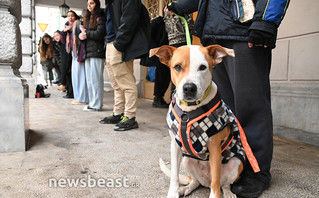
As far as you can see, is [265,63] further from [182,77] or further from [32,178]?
[32,178]

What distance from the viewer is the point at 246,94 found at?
1.88 meters

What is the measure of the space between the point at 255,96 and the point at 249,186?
0.68 m

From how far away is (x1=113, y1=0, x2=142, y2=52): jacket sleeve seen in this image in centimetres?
356

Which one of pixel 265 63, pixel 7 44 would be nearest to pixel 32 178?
pixel 7 44

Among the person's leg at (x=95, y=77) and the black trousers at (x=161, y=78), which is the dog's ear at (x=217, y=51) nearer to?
the person's leg at (x=95, y=77)

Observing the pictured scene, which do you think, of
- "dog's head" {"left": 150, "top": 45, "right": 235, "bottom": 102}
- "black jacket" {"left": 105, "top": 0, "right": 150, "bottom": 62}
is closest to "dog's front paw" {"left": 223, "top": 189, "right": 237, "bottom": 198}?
"dog's head" {"left": 150, "top": 45, "right": 235, "bottom": 102}

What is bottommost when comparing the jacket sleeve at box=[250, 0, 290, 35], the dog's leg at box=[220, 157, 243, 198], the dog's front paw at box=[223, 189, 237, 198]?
the dog's front paw at box=[223, 189, 237, 198]

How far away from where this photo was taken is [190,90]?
1503mm

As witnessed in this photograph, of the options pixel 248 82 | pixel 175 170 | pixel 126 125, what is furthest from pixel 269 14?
pixel 126 125

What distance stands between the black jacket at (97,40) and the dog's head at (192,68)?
3.56m

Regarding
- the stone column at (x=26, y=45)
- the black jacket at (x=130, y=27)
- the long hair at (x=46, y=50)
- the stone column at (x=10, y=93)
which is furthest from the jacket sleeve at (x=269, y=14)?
the long hair at (x=46, y=50)

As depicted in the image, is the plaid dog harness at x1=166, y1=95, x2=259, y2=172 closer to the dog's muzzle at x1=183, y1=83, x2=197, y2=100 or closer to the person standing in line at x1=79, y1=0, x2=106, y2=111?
the dog's muzzle at x1=183, y1=83, x2=197, y2=100

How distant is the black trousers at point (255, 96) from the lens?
186 cm

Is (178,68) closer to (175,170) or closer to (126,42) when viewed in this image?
(175,170)
